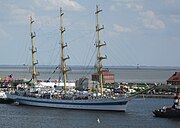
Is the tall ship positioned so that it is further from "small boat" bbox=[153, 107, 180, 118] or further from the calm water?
"small boat" bbox=[153, 107, 180, 118]

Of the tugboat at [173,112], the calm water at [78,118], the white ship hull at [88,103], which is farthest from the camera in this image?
the white ship hull at [88,103]

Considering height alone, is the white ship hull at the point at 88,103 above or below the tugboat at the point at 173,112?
above

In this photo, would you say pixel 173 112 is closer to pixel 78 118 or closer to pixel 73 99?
pixel 78 118

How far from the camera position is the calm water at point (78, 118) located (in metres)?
71.8

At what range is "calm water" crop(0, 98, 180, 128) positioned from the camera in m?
71.8

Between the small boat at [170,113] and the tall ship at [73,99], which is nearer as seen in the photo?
the small boat at [170,113]

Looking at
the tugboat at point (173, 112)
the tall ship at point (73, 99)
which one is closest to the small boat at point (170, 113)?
the tugboat at point (173, 112)

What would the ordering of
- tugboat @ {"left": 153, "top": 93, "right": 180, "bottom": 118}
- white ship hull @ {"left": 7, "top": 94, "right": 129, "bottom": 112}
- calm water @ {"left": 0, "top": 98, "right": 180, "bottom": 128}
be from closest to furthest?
calm water @ {"left": 0, "top": 98, "right": 180, "bottom": 128}, tugboat @ {"left": 153, "top": 93, "right": 180, "bottom": 118}, white ship hull @ {"left": 7, "top": 94, "right": 129, "bottom": 112}

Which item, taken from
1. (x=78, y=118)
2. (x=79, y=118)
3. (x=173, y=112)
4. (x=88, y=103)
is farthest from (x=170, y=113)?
(x=88, y=103)

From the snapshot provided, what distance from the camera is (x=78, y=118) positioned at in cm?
8000

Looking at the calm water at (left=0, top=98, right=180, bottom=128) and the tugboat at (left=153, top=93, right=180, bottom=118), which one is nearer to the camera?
the calm water at (left=0, top=98, right=180, bottom=128)

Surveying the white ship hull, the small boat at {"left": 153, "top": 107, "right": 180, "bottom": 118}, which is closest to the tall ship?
the white ship hull

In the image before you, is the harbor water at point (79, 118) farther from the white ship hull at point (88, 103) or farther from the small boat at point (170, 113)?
the white ship hull at point (88, 103)

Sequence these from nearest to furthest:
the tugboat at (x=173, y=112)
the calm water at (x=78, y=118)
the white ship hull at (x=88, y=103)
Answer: the calm water at (x=78, y=118), the tugboat at (x=173, y=112), the white ship hull at (x=88, y=103)
